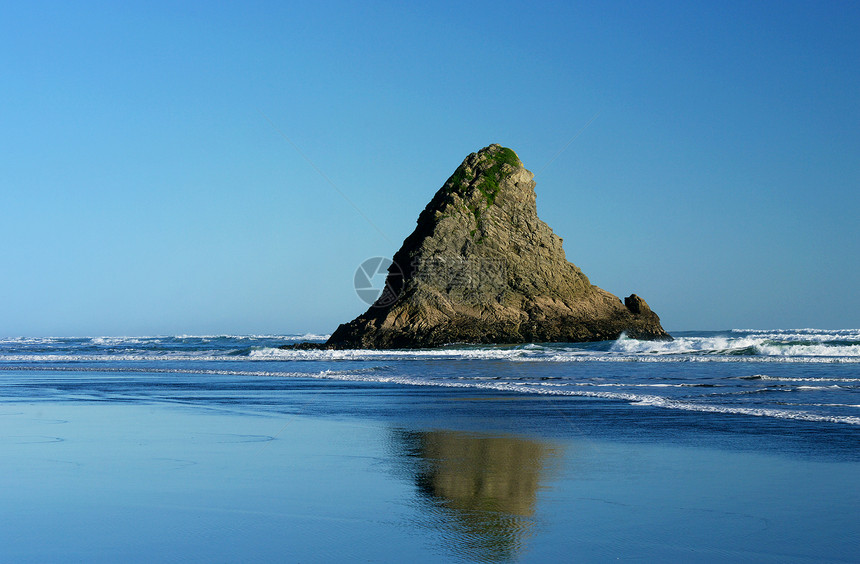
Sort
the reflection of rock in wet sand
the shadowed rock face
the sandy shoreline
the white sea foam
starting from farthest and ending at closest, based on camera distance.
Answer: the shadowed rock face → the white sea foam → the reflection of rock in wet sand → the sandy shoreline

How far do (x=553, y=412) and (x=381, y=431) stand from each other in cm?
327

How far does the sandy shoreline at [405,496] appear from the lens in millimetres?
3887

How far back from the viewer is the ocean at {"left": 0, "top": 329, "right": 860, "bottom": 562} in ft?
13.0

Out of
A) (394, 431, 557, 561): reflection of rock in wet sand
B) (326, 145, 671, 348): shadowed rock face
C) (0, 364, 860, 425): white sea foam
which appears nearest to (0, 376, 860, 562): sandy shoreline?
(394, 431, 557, 561): reflection of rock in wet sand

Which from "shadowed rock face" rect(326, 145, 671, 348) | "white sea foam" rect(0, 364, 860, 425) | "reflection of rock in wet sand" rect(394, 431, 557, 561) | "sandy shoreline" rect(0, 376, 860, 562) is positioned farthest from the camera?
"shadowed rock face" rect(326, 145, 671, 348)

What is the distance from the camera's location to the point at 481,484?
220 inches

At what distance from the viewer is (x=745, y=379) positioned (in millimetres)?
16938

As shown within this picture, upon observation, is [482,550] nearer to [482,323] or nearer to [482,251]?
[482,323]

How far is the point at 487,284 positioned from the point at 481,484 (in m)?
48.1

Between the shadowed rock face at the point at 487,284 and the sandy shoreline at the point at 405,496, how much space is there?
4061cm

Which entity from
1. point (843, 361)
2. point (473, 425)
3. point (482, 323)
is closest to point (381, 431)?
point (473, 425)

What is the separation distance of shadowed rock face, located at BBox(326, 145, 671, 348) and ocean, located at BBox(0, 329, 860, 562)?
121 ft

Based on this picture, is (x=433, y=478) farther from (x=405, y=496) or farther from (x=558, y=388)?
(x=558, y=388)

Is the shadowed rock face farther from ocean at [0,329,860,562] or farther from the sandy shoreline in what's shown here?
the sandy shoreline
